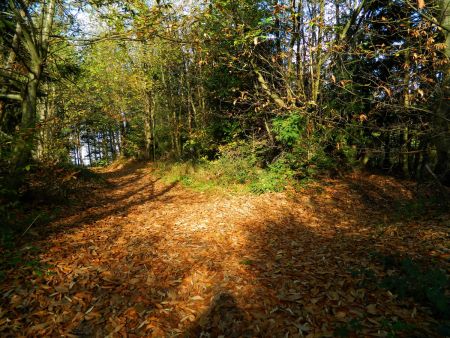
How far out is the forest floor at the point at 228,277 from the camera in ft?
9.96

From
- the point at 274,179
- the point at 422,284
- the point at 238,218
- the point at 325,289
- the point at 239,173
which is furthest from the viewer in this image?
the point at 239,173

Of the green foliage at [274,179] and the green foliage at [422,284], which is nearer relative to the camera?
the green foliage at [422,284]

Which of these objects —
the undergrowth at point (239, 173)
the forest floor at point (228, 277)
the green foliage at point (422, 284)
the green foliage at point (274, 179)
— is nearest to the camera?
the green foliage at point (422, 284)

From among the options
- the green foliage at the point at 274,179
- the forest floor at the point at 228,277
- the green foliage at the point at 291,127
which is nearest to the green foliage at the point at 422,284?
the forest floor at the point at 228,277

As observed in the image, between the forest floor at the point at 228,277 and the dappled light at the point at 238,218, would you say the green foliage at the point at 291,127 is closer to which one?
the dappled light at the point at 238,218

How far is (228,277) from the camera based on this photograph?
4070 mm

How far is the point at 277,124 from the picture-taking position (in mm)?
10375

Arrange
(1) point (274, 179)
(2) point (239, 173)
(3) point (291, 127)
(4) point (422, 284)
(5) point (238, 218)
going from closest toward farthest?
(4) point (422, 284) < (5) point (238, 218) < (1) point (274, 179) < (3) point (291, 127) < (2) point (239, 173)

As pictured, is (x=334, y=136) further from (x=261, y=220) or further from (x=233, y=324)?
(x=233, y=324)

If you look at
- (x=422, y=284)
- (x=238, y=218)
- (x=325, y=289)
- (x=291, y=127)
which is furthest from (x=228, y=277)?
(x=291, y=127)

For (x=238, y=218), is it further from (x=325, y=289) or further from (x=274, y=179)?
(x=325, y=289)

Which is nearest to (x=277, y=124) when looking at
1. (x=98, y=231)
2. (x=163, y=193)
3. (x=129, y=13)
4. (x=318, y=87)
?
(x=318, y=87)

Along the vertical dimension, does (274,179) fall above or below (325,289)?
above

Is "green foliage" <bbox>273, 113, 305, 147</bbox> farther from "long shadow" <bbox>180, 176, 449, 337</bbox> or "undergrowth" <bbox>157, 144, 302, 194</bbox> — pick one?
"long shadow" <bbox>180, 176, 449, 337</bbox>
